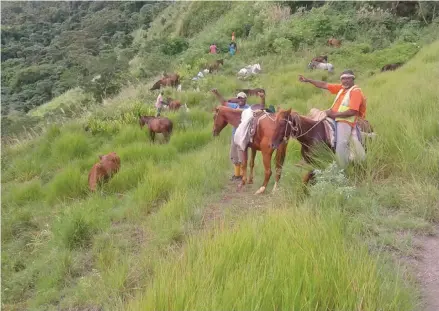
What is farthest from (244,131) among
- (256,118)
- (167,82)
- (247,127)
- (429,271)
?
(167,82)

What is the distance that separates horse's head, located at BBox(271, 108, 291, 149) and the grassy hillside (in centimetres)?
47

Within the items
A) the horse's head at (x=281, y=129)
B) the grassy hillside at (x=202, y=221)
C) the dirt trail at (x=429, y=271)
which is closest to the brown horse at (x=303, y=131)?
the horse's head at (x=281, y=129)

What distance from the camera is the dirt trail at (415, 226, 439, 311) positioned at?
113 inches

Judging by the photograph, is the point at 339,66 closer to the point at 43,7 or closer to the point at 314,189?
the point at 314,189

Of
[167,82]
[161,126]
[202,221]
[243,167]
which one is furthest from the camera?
[167,82]

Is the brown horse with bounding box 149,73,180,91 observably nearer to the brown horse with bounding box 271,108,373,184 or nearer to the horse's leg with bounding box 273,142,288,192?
the horse's leg with bounding box 273,142,288,192

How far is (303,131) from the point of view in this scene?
5332mm

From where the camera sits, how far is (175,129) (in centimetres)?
976

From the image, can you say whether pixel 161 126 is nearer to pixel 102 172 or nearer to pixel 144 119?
pixel 144 119

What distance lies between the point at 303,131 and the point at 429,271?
7.94 ft

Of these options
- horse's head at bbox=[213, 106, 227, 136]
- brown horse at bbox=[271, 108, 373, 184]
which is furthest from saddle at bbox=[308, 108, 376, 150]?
horse's head at bbox=[213, 106, 227, 136]

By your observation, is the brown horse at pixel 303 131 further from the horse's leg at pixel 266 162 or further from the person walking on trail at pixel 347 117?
the horse's leg at pixel 266 162

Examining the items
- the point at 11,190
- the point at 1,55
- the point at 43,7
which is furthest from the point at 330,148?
the point at 43,7

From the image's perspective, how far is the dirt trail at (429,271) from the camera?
2879 millimetres
